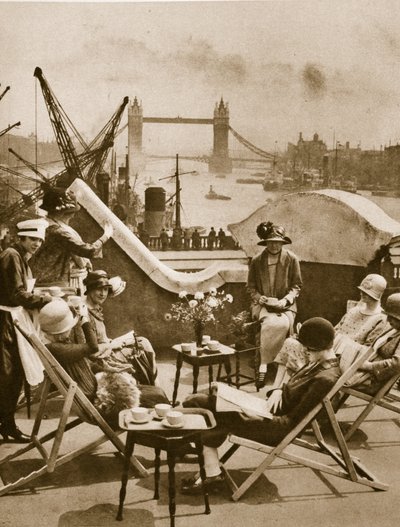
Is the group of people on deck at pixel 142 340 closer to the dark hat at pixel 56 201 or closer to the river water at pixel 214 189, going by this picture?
the dark hat at pixel 56 201

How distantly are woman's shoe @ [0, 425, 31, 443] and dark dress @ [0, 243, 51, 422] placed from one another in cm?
9

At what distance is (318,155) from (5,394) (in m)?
8.02

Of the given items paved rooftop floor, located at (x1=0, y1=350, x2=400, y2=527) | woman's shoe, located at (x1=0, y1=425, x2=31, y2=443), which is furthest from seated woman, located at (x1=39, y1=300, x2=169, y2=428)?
woman's shoe, located at (x1=0, y1=425, x2=31, y2=443)

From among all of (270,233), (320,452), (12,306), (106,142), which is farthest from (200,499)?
(106,142)

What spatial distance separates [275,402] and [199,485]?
72cm

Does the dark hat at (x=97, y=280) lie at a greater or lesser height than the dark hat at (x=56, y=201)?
lesser

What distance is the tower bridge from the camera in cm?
944

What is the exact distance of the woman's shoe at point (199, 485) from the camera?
4055 mm

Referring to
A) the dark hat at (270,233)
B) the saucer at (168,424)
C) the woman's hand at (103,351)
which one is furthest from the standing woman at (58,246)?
the saucer at (168,424)

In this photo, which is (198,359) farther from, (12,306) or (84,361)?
(12,306)

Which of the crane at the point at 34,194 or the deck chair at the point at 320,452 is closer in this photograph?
the deck chair at the point at 320,452

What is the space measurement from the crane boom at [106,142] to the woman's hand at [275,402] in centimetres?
556

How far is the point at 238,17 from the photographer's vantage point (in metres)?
7.61

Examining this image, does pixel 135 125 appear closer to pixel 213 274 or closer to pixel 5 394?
pixel 213 274
